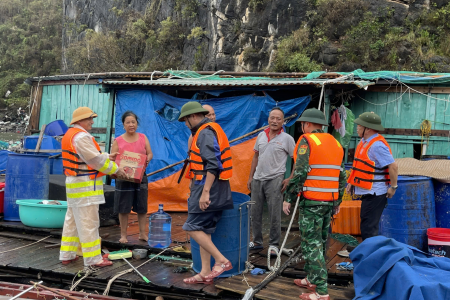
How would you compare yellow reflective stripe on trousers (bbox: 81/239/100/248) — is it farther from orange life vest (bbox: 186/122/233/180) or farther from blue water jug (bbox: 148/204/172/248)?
orange life vest (bbox: 186/122/233/180)

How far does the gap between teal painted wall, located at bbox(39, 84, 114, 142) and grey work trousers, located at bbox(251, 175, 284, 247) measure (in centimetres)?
992

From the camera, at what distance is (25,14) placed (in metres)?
55.9

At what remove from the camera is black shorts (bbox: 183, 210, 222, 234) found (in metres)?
4.00

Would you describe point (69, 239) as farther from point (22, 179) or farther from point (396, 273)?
point (396, 273)

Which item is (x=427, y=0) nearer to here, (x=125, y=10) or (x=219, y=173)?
(x=219, y=173)

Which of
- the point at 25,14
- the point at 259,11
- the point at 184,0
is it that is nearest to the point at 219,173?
the point at 259,11

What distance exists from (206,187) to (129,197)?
6.32 ft

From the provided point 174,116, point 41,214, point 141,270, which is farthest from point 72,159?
point 174,116

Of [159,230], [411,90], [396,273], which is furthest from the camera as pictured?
[411,90]

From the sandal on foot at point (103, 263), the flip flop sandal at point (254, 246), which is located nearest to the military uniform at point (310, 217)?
the flip flop sandal at point (254, 246)

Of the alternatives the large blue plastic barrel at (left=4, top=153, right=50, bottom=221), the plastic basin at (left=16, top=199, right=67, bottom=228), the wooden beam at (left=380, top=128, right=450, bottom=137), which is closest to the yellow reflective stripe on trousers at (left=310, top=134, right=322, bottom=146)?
the plastic basin at (left=16, top=199, right=67, bottom=228)

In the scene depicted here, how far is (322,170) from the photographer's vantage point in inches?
153

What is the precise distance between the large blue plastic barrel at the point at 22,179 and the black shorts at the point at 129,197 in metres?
1.93

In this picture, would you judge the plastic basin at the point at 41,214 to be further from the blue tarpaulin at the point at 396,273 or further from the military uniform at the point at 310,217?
the blue tarpaulin at the point at 396,273
